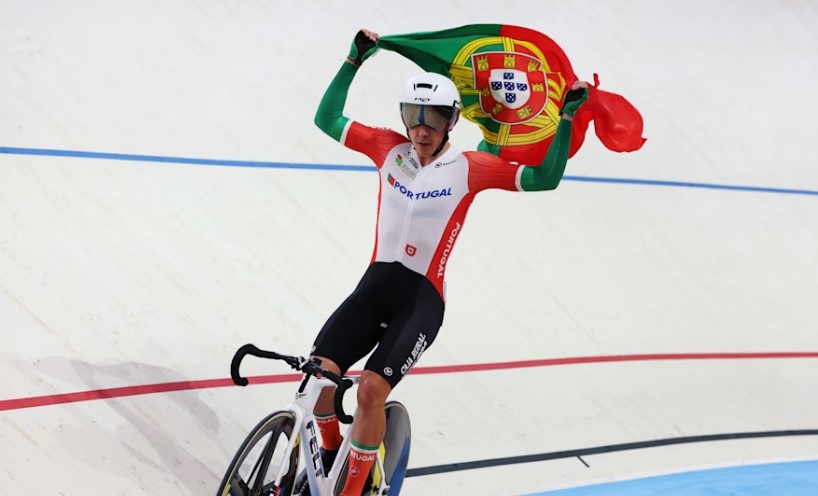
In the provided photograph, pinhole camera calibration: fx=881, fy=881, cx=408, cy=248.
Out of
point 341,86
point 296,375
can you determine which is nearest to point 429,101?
point 341,86

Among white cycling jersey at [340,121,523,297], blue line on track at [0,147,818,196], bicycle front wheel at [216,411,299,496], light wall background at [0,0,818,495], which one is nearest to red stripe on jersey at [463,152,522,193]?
white cycling jersey at [340,121,523,297]

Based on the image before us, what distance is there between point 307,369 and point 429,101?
825 mm

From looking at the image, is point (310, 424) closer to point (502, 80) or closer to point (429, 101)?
point (429, 101)

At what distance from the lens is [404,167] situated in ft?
8.75

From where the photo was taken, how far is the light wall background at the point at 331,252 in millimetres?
3264

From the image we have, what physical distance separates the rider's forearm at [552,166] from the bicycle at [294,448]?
0.77 metres

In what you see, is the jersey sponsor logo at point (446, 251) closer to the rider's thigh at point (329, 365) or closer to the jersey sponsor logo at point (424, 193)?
the jersey sponsor logo at point (424, 193)

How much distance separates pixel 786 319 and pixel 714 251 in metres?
0.57

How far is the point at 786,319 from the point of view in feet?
17.1

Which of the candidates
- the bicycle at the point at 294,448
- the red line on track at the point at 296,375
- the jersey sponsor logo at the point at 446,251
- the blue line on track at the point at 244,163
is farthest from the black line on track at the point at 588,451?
the blue line on track at the point at 244,163

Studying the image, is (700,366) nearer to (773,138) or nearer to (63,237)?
(773,138)

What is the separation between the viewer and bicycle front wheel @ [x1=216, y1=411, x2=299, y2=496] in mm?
2305

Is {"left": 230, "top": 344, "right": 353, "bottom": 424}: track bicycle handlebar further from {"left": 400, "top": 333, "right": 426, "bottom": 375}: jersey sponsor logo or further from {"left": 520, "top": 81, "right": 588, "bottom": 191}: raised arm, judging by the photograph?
{"left": 520, "top": 81, "right": 588, "bottom": 191}: raised arm

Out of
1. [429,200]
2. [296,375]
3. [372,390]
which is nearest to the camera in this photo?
[372,390]
